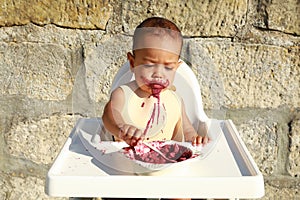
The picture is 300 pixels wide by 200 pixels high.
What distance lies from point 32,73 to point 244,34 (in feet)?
1.91

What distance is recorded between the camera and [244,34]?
4.63ft

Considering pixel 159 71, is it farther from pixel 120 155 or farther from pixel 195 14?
pixel 195 14

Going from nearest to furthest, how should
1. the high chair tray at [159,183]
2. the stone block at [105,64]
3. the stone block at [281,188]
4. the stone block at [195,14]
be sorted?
the high chair tray at [159,183] < the stone block at [105,64] < the stone block at [195,14] < the stone block at [281,188]

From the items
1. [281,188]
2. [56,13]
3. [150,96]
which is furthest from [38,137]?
[281,188]

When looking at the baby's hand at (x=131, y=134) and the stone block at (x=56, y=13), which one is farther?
the stone block at (x=56, y=13)

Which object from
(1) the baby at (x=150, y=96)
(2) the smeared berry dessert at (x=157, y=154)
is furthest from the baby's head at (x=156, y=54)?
(2) the smeared berry dessert at (x=157, y=154)

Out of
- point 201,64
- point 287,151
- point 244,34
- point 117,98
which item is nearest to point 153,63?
point 117,98

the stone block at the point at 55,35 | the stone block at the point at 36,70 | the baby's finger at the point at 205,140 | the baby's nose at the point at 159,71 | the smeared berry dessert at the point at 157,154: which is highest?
the baby's nose at the point at 159,71

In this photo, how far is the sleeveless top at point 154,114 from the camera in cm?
96

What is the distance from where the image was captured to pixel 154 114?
0.98 metres

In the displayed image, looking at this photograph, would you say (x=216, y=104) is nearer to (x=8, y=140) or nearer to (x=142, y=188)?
(x=142, y=188)

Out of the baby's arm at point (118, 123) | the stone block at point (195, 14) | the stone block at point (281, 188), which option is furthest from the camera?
the stone block at point (281, 188)

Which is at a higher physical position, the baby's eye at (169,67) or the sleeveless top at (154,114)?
the baby's eye at (169,67)

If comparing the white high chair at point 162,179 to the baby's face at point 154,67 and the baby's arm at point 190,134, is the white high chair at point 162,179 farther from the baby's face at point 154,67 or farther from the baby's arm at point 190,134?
the baby's face at point 154,67
